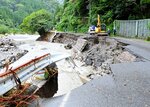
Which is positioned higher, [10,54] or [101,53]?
[101,53]

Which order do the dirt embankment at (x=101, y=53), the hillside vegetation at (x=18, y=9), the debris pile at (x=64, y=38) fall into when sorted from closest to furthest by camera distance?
the dirt embankment at (x=101, y=53), the debris pile at (x=64, y=38), the hillside vegetation at (x=18, y=9)

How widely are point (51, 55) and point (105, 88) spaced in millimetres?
2095

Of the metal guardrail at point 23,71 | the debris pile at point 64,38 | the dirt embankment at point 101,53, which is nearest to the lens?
the metal guardrail at point 23,71

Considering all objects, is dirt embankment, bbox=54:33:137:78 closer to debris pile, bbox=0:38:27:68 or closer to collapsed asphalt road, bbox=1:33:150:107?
collapsed asphalt road, bbox=1:33:150:107

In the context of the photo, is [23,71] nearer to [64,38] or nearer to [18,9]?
[64,38]

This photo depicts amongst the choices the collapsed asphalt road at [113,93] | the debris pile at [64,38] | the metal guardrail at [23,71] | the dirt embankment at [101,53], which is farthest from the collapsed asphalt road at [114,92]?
the debris pile at [64,38]

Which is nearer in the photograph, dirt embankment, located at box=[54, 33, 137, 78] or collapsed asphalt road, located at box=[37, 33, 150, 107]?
collapsed asphalt road, located at box=[37, 33, 150, 107]

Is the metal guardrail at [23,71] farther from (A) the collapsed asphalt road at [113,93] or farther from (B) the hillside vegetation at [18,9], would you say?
(B) the hillside vegetation at [18,9]

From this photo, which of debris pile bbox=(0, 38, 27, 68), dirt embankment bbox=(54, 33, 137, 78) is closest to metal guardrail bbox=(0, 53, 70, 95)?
dirt embankment bbox=(54, 33, 137, 78)

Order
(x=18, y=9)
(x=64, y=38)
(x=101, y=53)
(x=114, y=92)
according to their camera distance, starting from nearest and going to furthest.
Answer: (x=114, y=92), (x=101, y=53), (x=64, y=38), (x=18, y=9)

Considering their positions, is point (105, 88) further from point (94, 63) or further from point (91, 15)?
point (91, 15)

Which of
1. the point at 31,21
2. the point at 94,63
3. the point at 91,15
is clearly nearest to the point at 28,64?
the point at 94,63

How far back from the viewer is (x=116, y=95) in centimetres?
531

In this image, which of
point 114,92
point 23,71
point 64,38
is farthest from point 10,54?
point 114,92
